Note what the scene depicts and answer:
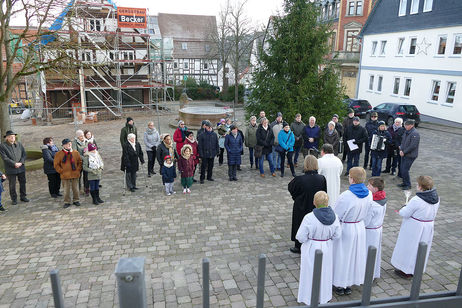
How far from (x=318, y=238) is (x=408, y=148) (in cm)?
640

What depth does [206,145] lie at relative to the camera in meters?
10.2

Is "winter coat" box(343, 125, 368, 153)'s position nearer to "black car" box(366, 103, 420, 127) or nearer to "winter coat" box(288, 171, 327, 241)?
"winter coat" box(288, 171, 327, 241)

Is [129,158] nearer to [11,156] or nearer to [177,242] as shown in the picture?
[11,156]

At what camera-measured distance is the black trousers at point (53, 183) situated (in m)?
9.05

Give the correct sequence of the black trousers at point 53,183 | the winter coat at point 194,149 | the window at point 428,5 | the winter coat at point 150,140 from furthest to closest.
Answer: the window at point 428,5, the winter coat at point 150,140, the winter coat at point 194,149, the black trousers at point 53,183

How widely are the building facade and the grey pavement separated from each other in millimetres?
15519

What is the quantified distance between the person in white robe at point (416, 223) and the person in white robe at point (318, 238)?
1393mm

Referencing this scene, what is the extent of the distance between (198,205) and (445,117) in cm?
2145

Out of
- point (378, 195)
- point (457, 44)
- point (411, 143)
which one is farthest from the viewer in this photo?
point (457, 44)

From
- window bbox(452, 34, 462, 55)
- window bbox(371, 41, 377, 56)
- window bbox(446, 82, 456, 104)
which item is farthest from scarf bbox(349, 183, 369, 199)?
window bbox(371, 41, 377, 56)

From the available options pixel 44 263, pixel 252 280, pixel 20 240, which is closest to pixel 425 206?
pixel 252 280

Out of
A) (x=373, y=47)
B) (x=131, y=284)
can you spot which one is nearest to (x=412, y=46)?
(x=373, y=47)

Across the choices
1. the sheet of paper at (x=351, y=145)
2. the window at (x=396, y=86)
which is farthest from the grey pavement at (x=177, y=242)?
the window at (x=396, y=86)

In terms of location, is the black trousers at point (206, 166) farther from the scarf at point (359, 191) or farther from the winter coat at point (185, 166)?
the scarf at point (359, 191)
